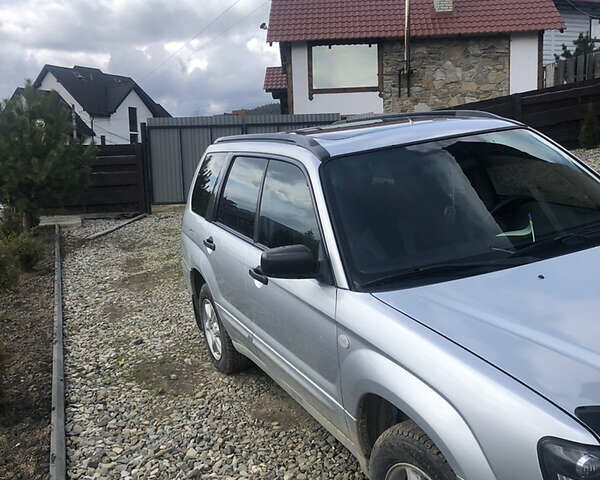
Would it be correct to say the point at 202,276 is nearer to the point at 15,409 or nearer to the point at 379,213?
the point at 15,409

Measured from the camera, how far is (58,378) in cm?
515

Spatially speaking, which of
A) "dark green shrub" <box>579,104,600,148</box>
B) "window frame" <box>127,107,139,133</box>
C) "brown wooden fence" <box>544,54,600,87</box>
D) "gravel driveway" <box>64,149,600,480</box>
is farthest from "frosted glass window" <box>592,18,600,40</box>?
"window frame" <box>127,107,139,133</box>

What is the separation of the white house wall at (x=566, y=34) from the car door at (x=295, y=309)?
2953 cm

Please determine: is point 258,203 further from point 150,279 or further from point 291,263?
point 150,279

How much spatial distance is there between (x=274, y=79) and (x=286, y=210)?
25870mm

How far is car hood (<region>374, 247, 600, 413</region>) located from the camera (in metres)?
1.95

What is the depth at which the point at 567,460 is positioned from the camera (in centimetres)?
178

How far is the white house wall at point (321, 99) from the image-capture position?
21438 mm

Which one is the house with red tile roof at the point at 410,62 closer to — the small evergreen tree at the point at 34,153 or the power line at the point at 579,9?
the small evergreen tree at the point at 34,153

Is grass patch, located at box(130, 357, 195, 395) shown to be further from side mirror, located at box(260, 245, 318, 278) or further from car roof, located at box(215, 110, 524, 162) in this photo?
side mirror, located at box(260, 245, 318, 278)

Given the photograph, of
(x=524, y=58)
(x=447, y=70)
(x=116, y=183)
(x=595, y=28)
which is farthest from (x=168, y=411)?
(x=595, y=28)

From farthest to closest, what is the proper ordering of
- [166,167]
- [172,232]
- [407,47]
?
[407,47] → [166,167] → [172,232]

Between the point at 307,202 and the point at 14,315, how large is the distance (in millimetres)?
5485

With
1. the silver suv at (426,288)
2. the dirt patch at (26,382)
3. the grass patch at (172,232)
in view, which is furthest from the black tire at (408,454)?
the grass patch at (172,232)
